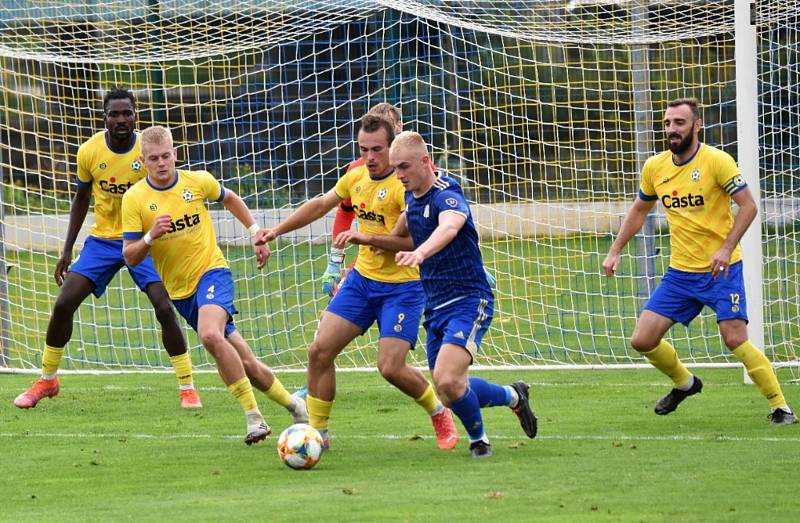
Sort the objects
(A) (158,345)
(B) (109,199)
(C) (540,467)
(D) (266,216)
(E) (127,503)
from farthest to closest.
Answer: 1. (D) (266,216)
2. (A) (158,345)
3. (B) (109,199)
4. (C) (540,467)
5. (E) (127,503)

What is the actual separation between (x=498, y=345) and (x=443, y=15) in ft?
11.1

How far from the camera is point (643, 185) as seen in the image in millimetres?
9562

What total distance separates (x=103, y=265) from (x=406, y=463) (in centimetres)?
369

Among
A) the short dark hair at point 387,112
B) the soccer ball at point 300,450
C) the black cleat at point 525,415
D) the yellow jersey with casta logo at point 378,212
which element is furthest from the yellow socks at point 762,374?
the soccer ball at point 300,450

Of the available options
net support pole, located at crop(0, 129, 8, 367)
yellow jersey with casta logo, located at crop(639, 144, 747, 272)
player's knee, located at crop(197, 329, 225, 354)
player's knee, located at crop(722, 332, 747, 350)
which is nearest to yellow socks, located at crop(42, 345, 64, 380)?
player's knee, located at crop(197, 329, 225, 354)

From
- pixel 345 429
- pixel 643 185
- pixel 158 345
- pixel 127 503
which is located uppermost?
pixel 643 185

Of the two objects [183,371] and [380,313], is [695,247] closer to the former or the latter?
[380,313]

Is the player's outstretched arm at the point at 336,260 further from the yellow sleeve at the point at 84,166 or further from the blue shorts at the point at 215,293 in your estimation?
the yellow sleeve at the point at 84,166

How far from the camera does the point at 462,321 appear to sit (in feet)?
26.1

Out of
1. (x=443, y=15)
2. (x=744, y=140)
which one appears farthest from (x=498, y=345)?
(x=744, y=140)

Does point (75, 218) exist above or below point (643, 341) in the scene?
above

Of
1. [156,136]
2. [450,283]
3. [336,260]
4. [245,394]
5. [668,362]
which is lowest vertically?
[668,362]

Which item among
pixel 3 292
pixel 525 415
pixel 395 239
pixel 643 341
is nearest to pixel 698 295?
pixel 643 341

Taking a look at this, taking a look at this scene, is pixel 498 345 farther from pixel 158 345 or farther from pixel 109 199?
pixel 109 199
